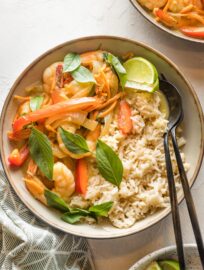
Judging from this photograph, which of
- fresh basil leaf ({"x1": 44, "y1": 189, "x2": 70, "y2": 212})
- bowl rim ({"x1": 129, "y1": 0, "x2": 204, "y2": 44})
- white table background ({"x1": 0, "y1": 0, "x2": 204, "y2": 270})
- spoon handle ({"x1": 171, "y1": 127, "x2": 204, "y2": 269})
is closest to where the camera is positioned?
spoon handle ({"x1": 171, "y1": 127, "x2": 204, "y2": 269})

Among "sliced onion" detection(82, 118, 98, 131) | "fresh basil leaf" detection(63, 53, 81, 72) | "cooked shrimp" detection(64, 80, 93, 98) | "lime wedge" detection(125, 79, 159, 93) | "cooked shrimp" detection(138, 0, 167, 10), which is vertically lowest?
"sliced onion" detection(82, 118, 98, 131)

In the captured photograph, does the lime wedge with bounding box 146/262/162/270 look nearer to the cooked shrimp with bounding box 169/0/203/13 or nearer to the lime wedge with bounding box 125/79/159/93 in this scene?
the lime wedge with bounding box 125/79/159/93

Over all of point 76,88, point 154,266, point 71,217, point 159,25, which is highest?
point 159,25

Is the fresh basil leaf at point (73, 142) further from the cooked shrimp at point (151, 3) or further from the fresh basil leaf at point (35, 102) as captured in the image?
the cooked shrimp at point (151, 3)

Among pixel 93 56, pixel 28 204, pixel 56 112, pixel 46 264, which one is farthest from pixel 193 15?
pixel 46 264

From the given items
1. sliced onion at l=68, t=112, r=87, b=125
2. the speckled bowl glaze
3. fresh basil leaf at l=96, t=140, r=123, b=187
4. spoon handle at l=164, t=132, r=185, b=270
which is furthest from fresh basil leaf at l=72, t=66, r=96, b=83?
the speckled bowl glaze

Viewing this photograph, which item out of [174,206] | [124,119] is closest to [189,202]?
[174,206]

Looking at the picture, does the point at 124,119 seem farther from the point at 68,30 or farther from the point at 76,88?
the point at 68,30
